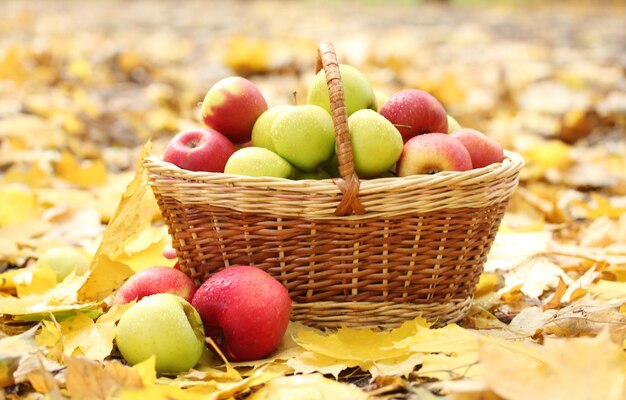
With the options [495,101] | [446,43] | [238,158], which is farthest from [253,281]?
[446,43]

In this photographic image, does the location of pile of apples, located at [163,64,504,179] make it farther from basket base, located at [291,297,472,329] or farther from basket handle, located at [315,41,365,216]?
basket base, located at [291,297,472,329]

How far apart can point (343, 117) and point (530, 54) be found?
15.1ft

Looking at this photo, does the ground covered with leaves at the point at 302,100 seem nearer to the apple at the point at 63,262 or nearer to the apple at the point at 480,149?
the apple at the point at 63,262

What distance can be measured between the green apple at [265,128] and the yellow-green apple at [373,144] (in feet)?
0.70

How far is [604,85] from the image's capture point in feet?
15.3

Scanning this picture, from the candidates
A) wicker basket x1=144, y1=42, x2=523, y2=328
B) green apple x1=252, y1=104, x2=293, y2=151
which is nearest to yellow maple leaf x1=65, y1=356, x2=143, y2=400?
wicker basket x1=144, y1=42, x2=523, y2=328

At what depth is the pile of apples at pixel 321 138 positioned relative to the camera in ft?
5.07

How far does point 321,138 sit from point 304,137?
0.13 feet

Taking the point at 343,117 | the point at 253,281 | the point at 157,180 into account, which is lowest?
the point at 253,281

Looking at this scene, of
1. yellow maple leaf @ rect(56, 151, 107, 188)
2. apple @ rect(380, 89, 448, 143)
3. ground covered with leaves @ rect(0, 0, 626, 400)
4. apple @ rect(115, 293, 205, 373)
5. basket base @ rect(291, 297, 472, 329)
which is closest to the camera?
ground covered with leaves @ rect(0, 0, 626, 400)

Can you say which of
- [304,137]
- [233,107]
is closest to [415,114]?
[304,137]

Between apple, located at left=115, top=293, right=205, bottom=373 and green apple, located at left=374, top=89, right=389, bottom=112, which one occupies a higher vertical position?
green apple, located at left=374, top=89, right=389, bottom=112

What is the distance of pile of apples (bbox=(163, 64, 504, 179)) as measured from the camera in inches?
60.8

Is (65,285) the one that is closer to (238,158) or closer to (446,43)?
(238,158)
